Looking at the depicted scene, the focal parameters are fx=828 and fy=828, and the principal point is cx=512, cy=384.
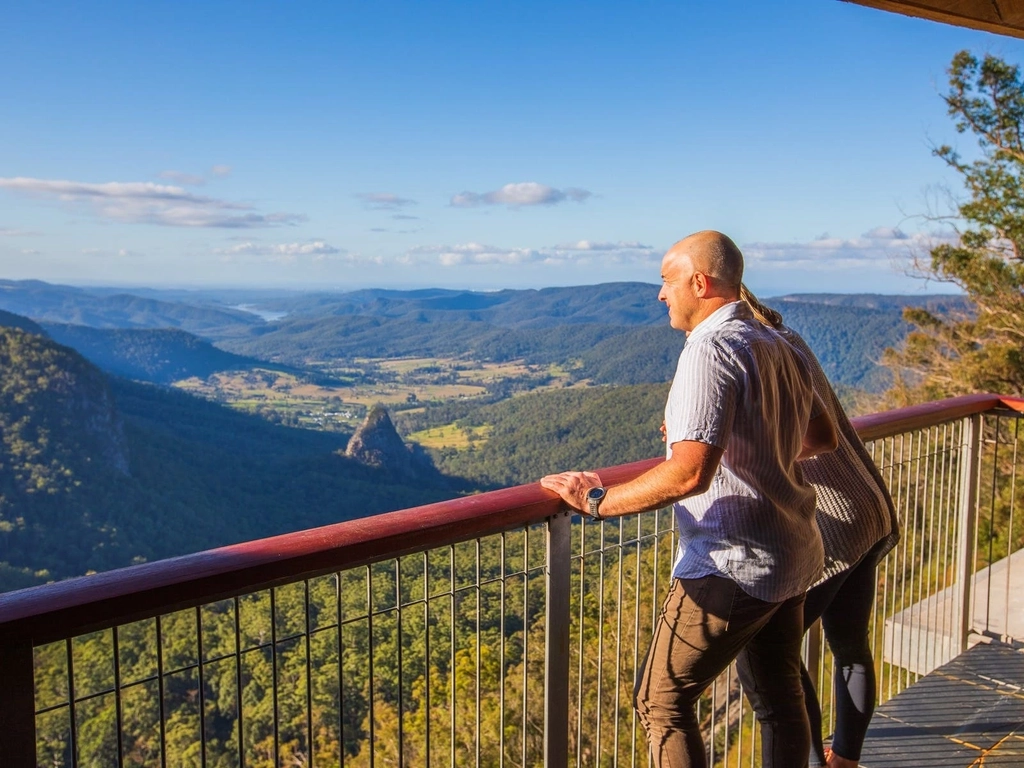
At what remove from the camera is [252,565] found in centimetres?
129

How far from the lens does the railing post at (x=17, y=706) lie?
112 centimetres

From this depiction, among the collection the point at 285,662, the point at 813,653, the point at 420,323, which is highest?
the point at 285,662

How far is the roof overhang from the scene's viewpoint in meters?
2.41

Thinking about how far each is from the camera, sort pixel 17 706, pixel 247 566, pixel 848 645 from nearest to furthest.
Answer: pixel 17 706 → pixel 247 566 → pixel 848 645

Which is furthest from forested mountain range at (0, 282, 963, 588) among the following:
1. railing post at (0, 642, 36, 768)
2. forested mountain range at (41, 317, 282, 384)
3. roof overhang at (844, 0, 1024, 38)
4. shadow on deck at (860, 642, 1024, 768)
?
forested mountain range at (41, 317, 282, 384)

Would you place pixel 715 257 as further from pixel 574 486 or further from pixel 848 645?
pixel 848 645

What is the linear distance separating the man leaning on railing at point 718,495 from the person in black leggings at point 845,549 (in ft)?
0.54

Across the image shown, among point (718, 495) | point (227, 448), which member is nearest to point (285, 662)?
point (718, 495)

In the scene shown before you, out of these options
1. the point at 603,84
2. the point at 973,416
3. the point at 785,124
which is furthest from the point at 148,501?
the point at 973,416

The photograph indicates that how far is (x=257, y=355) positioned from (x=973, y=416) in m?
108

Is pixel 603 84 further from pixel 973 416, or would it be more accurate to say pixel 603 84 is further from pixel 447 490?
pixel 973 416

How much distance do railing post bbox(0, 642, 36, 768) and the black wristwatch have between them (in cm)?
100

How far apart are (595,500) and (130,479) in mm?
48958

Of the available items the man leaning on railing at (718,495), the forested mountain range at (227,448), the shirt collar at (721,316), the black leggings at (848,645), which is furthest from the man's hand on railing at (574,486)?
the forested mountain range at (227,448)
